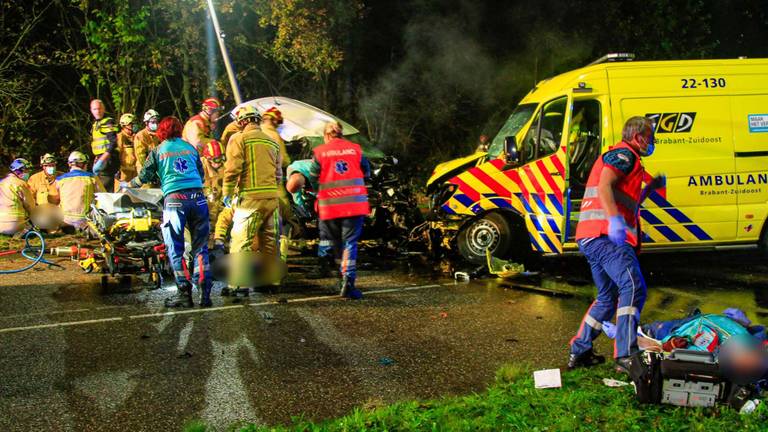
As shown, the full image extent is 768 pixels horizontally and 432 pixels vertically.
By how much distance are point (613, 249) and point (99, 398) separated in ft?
11.8

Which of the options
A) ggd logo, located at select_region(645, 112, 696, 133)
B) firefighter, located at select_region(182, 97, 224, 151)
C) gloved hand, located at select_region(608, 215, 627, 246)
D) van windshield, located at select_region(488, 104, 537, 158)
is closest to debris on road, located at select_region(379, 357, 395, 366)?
gloved hand, located at select_region(608, 215, 627, 246)

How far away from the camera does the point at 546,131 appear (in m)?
8.78

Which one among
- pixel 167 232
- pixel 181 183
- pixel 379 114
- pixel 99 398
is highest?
pixel 379 114

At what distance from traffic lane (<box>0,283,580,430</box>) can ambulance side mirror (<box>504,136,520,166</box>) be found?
6.27ft

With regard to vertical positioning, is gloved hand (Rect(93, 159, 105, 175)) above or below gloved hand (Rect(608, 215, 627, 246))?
above

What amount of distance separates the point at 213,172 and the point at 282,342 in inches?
191

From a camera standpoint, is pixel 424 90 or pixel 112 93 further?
pixel 424 90

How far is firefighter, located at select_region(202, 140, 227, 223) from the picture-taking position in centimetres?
995

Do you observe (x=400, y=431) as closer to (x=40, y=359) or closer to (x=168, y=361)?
(x=168, y=361)

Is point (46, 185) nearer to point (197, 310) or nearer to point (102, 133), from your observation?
point (102, 133)

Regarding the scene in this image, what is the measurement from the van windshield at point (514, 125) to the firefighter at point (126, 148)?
5860mm

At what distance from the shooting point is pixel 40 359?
546cm

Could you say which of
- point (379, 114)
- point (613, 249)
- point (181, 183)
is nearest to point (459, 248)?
point (181, 183)

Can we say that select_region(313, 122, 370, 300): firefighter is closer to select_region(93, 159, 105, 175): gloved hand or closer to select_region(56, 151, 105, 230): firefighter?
select_region(56, 151, 105, 230): firefighter
